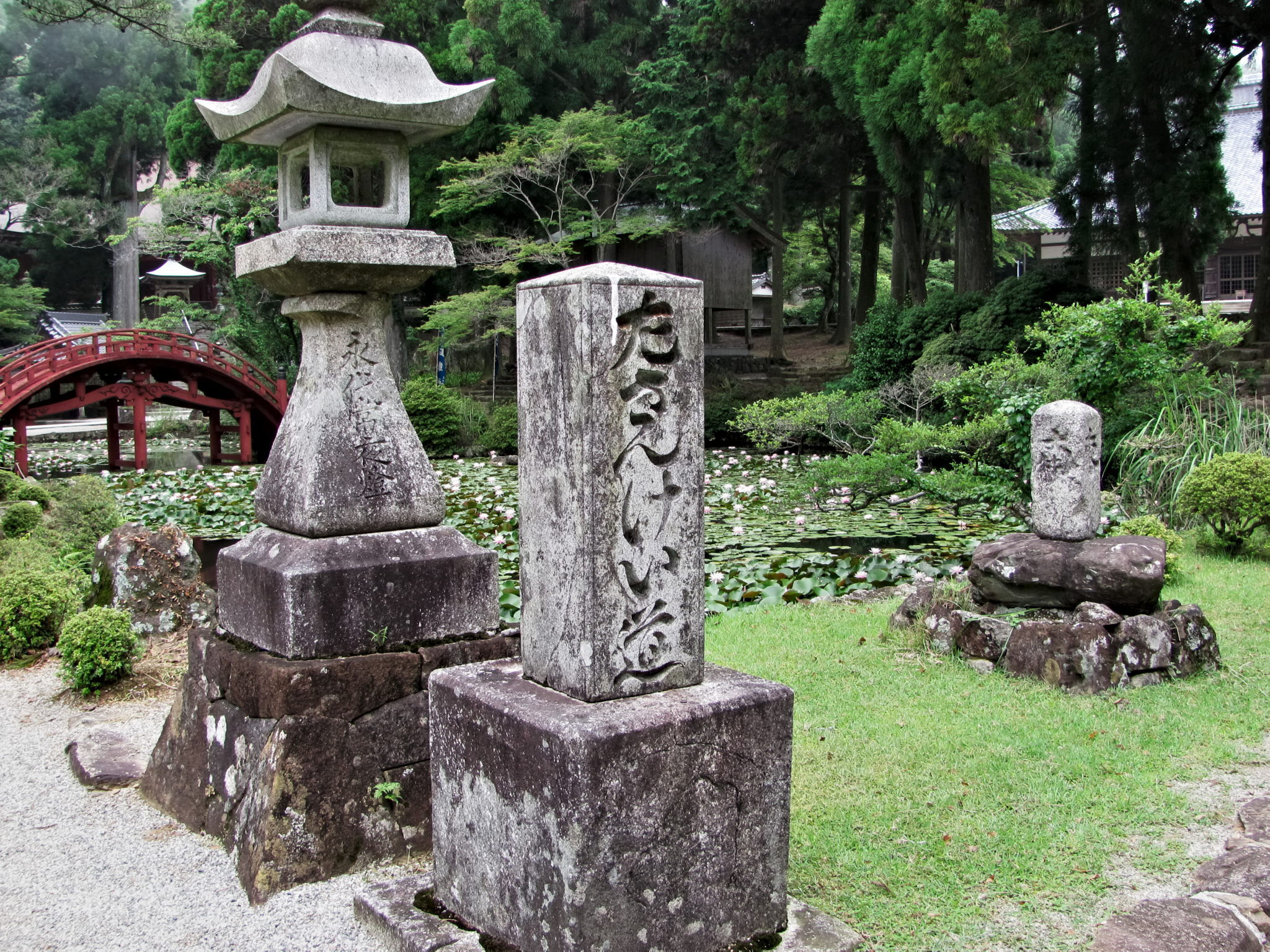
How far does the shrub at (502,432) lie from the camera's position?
20703 mm

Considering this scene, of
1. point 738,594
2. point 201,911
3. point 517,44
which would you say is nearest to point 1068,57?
point 738,594

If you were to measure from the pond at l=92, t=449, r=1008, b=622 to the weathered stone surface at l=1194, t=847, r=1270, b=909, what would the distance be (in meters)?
4.29

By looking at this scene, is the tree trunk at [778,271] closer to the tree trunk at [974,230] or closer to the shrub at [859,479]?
the tree trunk at [974,230]

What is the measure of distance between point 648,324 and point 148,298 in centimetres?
2874

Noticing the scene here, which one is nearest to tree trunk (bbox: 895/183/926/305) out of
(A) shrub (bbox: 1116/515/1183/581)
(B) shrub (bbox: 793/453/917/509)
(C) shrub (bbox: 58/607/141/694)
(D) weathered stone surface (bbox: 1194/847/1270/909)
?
(B) shrub (bbox: 793/453/917/509)

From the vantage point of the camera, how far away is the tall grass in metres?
9.88

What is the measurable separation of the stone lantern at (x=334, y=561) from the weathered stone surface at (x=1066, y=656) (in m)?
3.04

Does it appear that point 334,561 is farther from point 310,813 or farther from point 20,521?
point 20,521

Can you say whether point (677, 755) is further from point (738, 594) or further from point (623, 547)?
point (738, 594)

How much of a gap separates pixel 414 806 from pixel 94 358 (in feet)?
53.5

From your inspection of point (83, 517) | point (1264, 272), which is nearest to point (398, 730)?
point (83, 517)

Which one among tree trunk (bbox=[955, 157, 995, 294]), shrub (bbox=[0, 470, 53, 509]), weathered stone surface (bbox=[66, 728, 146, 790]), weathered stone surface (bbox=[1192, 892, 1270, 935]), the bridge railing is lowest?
weathered stone surface (bbox=[66, 728, 146, 790])

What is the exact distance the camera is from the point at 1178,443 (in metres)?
10.2

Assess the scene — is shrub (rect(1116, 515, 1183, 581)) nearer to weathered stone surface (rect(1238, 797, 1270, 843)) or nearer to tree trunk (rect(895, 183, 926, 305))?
weathered stone surface (rect(1238, 797, 1270, 843))
